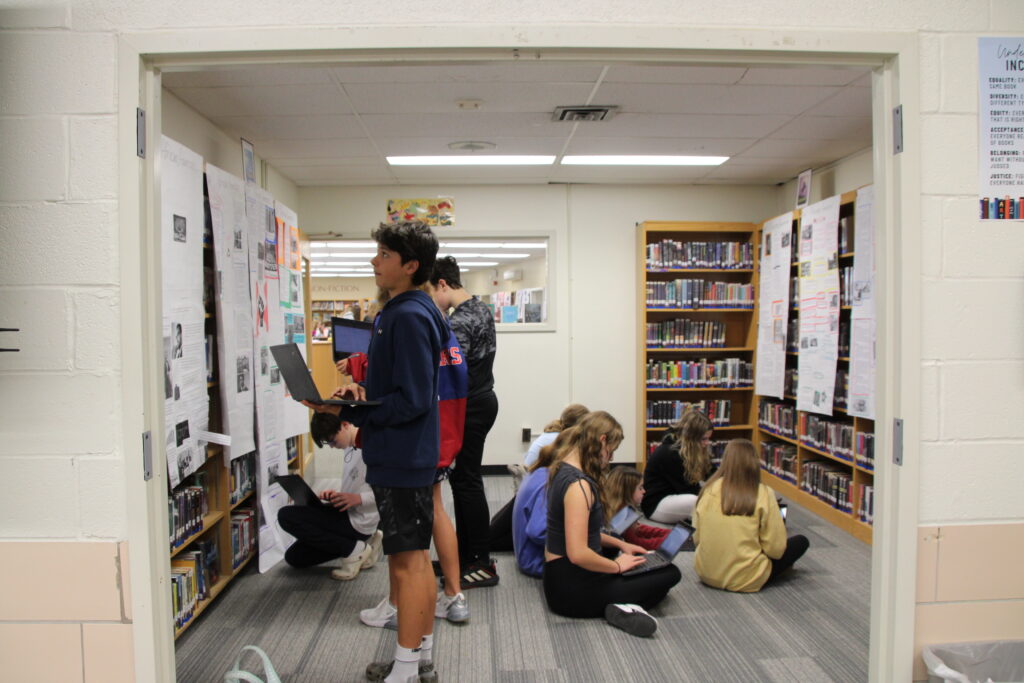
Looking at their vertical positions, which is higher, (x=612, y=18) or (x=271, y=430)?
(x=612, y=18)

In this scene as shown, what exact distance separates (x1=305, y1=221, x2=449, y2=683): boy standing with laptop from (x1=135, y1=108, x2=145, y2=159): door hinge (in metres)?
0.76

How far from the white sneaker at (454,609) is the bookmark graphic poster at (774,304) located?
3.32 meters

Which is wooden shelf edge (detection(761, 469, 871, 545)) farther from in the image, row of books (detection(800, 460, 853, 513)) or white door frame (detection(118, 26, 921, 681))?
white door frame (detection(118, 26, 921, 681))

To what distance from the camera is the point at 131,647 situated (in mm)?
1452

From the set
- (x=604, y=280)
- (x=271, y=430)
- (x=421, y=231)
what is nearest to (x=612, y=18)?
(x=421, y=231)

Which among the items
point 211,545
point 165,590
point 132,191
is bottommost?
point 211,545

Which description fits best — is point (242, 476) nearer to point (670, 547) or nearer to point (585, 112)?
point (670, 547)

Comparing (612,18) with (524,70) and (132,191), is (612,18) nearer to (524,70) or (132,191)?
(132,191)

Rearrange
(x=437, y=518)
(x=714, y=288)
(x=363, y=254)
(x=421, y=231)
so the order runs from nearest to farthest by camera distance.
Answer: (x=421, y=231), (x=437, y=518), (x=714, y=288), (x=363, y=254)

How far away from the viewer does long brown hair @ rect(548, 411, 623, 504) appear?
2.70m

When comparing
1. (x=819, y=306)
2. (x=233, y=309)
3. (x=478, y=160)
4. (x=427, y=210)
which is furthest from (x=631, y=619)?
(x=427, y=210)

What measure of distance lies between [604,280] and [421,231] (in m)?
3.82

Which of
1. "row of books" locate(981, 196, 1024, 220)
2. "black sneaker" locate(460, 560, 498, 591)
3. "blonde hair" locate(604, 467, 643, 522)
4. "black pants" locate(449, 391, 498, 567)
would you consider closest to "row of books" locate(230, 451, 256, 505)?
"black pants" locate(449, 391, 498, 567)

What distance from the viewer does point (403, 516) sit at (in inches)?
80.4
